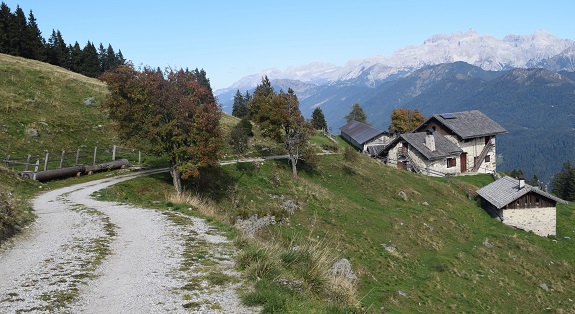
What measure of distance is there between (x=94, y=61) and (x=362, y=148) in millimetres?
78285

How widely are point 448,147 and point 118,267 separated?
61835 millimetres

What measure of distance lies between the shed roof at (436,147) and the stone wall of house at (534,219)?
789 inches

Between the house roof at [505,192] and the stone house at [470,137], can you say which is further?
the stone house at [470,137]

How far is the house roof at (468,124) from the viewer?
217 feet

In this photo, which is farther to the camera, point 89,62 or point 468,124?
point 89,62

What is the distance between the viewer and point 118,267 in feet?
32.4

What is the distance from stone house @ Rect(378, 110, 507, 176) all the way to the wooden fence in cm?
4288


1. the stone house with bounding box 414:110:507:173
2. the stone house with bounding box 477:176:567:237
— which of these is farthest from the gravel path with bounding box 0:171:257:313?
the stone house with bounding box 414:110:507:173

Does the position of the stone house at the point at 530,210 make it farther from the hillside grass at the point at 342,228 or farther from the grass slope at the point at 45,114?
the grass slope at the point at 45,114

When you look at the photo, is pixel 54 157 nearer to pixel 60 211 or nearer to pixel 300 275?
pixel 60 211

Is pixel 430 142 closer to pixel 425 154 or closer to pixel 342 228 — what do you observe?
pixel 425 154

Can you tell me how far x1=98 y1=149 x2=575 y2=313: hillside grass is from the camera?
18.0 metres

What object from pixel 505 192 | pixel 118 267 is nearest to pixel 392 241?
pixel 118 267

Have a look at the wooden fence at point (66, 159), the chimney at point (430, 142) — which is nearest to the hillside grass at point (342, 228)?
the wooden fence at point (66, 159)
